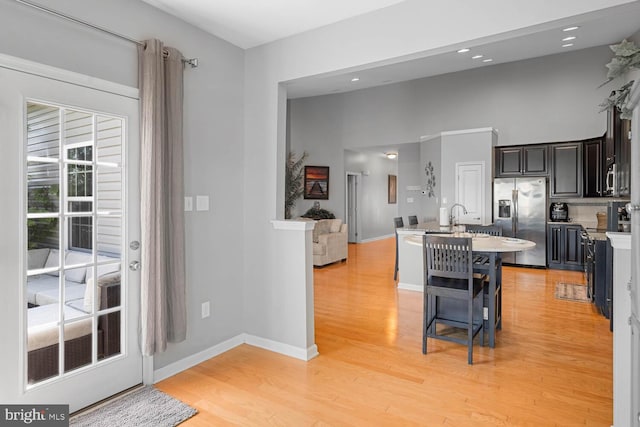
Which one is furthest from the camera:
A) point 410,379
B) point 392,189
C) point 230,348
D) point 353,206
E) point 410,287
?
point 392,189

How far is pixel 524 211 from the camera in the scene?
704cm

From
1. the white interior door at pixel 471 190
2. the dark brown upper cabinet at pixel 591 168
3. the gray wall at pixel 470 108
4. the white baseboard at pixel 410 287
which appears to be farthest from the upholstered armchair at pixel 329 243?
the dark brown upper cabinet at pixel 591 168

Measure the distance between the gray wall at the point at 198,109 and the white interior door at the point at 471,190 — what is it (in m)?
5.27

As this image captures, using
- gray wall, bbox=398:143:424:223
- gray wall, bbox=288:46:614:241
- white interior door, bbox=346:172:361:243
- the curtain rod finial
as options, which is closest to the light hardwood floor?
the curtain rod finial

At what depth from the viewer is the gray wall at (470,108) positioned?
6.87m

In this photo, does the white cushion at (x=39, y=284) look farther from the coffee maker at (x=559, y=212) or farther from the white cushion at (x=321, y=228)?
the coffee maker at (x=559, y=212)

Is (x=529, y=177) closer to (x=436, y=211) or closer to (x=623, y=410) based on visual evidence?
(x=436, y=211)

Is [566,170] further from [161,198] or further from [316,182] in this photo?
[161,198]

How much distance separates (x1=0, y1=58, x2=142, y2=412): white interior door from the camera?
2004 millimetres

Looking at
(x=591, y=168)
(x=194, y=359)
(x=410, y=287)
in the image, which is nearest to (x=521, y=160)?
(x=591, y=168)

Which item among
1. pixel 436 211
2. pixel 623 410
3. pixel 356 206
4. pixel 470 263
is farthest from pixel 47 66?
pixel 356 206

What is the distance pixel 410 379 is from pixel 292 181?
648 centimetres

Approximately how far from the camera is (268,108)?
130 inches

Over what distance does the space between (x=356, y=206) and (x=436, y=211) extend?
3.17m
